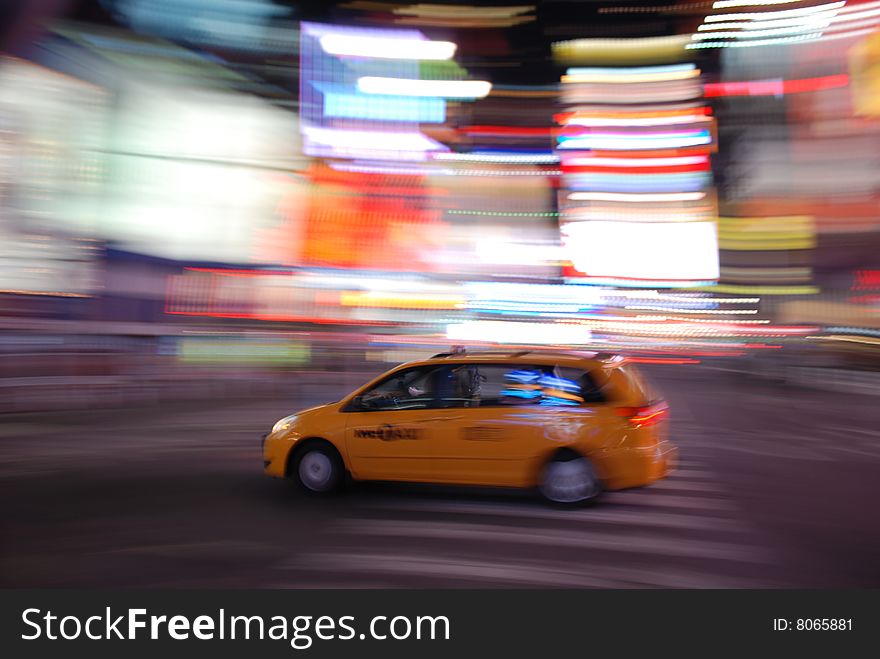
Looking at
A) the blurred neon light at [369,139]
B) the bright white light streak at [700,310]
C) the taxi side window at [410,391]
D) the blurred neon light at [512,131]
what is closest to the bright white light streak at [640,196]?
the blurred neon light at [512,131]

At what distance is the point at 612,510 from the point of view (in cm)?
689

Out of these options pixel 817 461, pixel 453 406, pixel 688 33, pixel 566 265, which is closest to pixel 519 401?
pixel 453 406

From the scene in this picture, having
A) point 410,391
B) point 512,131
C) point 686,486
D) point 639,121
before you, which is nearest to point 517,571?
point 410,391

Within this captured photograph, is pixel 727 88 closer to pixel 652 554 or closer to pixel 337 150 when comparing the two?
pixel 337 150

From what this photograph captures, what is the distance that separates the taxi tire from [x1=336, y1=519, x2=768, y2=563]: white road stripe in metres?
0.94

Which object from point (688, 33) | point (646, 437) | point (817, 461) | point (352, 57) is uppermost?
point (688, 33)

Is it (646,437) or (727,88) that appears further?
(727,88)

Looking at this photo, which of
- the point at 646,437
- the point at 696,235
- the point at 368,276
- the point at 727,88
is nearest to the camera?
the point at 646,437

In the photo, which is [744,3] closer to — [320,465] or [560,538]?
[320,465]

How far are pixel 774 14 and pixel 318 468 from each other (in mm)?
84287

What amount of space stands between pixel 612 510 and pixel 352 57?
6190 centimetres

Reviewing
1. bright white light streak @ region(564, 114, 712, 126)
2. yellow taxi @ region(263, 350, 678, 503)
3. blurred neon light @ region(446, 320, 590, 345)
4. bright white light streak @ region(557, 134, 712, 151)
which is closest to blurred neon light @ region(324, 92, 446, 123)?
blurred neon light @ region(446, 320, 590, 345)

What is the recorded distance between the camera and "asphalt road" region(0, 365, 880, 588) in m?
5.15

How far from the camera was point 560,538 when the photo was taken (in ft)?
19.6
